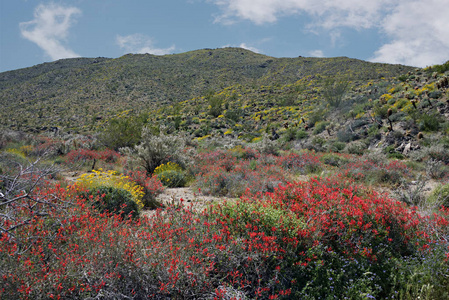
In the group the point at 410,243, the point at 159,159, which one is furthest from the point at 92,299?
the point at 159,159

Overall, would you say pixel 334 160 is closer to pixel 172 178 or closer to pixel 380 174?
pixel 380 174

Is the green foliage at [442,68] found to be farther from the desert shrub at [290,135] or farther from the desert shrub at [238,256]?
the desert shrub at [238,256]

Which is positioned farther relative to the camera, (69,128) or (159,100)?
(159,100)

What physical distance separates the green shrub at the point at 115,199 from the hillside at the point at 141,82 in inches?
1137

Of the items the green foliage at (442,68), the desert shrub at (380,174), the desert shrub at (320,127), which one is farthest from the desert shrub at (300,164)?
the green foliage at (442,68)

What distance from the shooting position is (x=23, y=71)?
66.8 meters

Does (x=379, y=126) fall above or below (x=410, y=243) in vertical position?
above

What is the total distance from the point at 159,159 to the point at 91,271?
7840 mm

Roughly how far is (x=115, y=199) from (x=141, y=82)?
53.1 m

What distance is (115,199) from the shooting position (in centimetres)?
557

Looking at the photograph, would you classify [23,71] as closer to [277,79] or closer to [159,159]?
[277,79]

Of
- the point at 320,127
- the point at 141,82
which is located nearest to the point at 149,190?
the point at 320,127

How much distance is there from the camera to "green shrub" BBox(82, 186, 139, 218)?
5.45 m

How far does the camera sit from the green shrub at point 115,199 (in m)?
5.45
